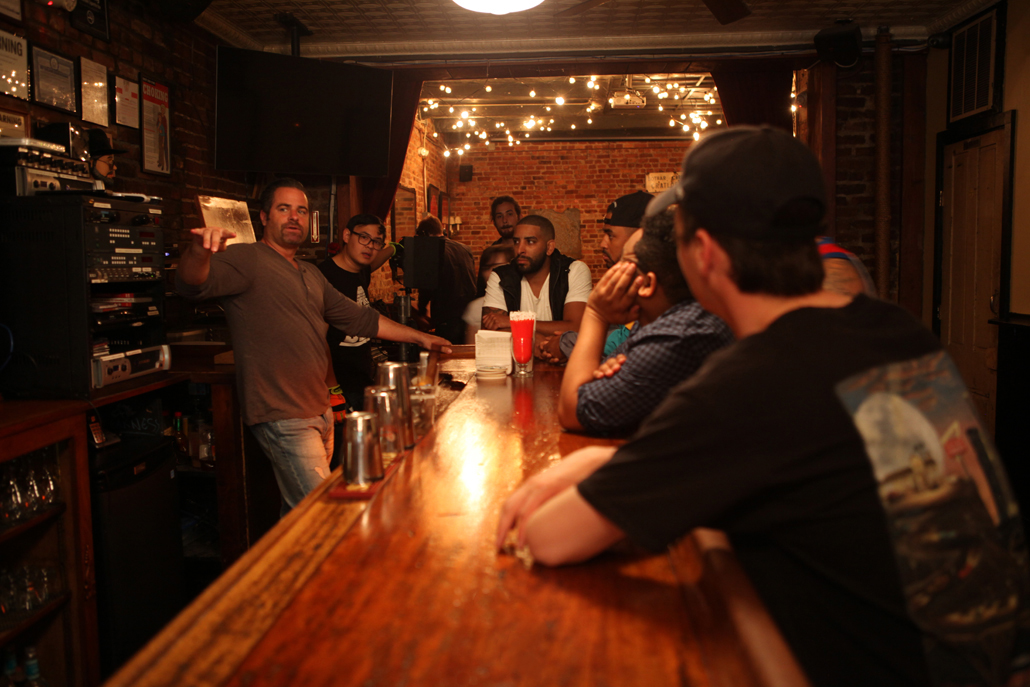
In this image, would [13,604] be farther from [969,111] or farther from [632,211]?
[969,111]

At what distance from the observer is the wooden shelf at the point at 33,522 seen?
1.99 metres

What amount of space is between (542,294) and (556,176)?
6.47m

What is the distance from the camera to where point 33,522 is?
2082mm

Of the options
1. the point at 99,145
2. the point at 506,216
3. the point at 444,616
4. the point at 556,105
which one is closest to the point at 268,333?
the point at 99,145

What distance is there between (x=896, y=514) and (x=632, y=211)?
181cm

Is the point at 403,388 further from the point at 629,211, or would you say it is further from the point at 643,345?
the point at 629,211

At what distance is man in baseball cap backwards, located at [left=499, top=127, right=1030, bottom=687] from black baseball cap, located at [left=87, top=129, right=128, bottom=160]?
3140 millimetres

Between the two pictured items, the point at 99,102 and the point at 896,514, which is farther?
the point at 99,102

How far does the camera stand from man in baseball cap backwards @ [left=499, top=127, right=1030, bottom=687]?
77 cm

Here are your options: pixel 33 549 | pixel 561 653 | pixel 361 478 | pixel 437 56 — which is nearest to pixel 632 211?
pixel 361 478

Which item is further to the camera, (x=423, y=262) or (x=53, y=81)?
(x=423, y=262)

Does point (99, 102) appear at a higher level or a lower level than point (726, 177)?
higher

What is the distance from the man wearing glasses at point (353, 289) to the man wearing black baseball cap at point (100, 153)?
3.57 feet

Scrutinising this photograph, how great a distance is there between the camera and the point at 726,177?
0.86 m
